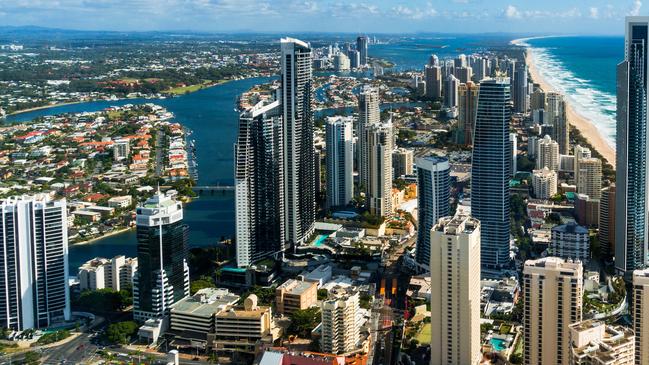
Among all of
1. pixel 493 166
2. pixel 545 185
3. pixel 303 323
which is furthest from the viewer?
pixel 545 185

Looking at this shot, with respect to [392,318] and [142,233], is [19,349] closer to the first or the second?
[142,233]

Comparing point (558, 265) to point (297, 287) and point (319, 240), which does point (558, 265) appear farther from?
point (319, 240)

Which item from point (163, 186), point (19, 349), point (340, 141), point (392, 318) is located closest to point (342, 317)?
point (392, 318)

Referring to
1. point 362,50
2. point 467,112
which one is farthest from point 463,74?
point 362,50

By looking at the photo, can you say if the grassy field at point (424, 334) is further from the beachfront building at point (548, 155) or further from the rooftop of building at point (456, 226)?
the beachfront building at point (548, 155)

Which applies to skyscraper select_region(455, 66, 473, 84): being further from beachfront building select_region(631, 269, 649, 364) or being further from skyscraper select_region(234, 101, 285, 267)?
beachfront building select_region(631, 269, 649, 364)

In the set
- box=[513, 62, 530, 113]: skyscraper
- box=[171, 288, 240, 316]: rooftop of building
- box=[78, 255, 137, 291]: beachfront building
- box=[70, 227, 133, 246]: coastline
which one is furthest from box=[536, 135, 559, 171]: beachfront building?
box=[78, 255, 137, 291]: beachfront building
